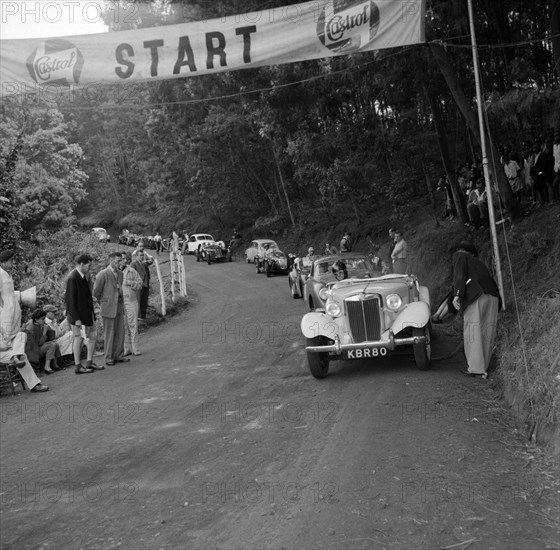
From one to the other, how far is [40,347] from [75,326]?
1205mm

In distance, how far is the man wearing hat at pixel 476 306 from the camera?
7.91m

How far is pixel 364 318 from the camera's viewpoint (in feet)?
28.7

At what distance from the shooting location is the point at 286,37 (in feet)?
29.1

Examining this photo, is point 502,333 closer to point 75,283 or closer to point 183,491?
point 183,491

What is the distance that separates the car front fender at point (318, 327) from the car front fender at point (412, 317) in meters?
0.87

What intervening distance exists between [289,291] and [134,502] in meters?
15.3

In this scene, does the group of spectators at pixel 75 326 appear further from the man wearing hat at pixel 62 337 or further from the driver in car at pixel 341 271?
the driver in car at pixel 341 271

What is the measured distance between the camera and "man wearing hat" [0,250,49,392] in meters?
8.35

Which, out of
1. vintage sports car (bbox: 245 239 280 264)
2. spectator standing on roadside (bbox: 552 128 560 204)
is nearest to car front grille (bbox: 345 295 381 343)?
spectator standing on roadside (bbox: 552 128 560 204)

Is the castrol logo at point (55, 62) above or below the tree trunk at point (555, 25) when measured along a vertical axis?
below

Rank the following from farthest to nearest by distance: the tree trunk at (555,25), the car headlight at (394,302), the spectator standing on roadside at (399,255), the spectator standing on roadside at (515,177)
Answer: the spectator standing on roadside at (399,255), the spectator standing on roadside at (515,177), the tree trunk at (555,25), the car headlight at (394,302)

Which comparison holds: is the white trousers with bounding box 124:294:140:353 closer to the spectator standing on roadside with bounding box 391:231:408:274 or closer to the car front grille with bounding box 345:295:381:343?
the car front grille with bounding box 345:295:381:343

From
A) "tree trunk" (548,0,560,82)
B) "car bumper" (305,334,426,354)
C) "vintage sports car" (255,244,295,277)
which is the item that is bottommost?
"car bumper" (305,334,426,354)

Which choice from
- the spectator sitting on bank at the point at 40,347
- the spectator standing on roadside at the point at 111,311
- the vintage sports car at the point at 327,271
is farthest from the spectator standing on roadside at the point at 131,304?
the vintage sports car at the point at 327,271
